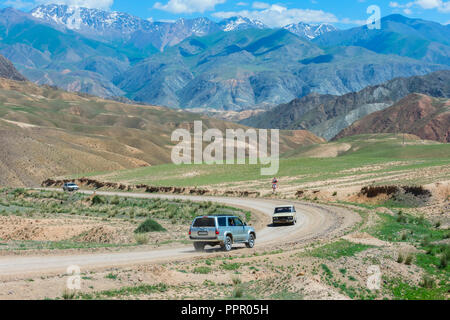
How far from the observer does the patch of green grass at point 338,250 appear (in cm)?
2316

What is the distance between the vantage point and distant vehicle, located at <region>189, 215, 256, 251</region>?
2459cm

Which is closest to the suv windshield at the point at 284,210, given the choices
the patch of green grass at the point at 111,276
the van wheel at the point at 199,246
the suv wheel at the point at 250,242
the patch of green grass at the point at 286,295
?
the suv wheel at the point at 250,242

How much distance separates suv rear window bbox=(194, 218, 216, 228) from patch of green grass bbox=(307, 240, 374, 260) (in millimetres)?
4689

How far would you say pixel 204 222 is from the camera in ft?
82.0

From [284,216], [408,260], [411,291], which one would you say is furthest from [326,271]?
[284,216]

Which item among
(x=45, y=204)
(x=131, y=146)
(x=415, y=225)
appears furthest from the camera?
(x=131, y=146)

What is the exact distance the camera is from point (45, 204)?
191ft

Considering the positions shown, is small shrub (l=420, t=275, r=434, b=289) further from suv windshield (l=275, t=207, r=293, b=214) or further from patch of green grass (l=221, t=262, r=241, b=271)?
suv windshield (l=275, t=207, r=293, b=214)

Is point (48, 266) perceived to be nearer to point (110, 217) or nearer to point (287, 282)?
point (287, 282)

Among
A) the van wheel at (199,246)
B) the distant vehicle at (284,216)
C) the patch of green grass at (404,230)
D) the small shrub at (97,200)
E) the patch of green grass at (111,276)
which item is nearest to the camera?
the patch of green grass at (111,276)

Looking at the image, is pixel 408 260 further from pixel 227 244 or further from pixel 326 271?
pixel 227 244

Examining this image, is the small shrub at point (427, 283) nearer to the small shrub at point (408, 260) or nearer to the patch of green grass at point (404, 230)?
the small shrub at point (408, 260)

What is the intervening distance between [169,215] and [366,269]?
2708cm
